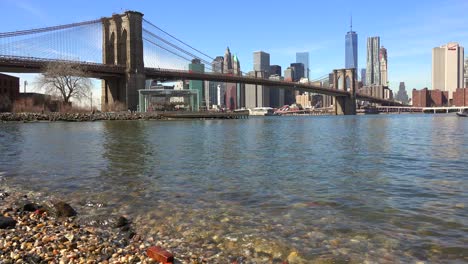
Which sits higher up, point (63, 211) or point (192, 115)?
point (192, 115)

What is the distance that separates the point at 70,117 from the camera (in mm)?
66688

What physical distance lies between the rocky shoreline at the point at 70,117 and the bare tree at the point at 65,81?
264 inches

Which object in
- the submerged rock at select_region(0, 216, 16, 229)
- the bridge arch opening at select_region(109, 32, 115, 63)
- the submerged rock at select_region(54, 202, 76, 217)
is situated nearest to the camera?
the submerged rock at select_region(0, 216, 16, 229)

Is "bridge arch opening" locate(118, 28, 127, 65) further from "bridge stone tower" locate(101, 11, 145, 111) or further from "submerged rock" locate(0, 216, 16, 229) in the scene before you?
"submerged rock" locate(0, 216, 16, 229)

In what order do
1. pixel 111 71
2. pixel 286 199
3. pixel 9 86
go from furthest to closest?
1. pixel 9 86
2. pixel 111 71
3. pixel 286 199

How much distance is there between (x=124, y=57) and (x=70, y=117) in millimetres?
27020

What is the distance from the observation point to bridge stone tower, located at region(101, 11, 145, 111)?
282 ft

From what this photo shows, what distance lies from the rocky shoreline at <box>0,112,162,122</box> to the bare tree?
264 inches

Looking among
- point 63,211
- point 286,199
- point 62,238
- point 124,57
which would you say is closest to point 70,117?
point 124,57

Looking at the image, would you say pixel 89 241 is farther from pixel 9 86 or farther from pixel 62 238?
pixel 9 86

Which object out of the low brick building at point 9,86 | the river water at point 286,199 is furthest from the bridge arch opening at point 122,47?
the river water at point 286,199

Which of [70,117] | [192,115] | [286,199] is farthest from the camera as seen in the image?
[192,115]

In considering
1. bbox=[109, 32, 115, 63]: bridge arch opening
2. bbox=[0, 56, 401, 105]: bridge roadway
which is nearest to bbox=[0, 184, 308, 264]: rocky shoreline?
bbox=[0, 56, 401, 105]: bridge roadway

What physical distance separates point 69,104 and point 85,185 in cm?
7316
